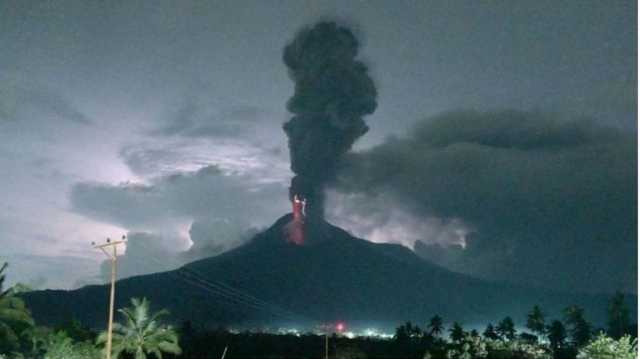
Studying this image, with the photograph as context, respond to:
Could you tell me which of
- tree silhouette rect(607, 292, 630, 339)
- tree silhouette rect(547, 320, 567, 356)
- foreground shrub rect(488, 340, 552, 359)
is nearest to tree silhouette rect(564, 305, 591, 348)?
tree silhouette rect(547, 320, 567, 356)

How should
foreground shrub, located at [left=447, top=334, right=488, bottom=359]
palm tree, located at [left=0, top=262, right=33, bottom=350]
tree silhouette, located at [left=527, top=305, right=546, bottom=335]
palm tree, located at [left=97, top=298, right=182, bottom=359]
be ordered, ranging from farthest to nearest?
tree silhouette, located at [left=527, top=305, right=546, bottom=335]
foreground shrub, located at [left=447, top=334, right=488, bottom=359]
palm tree, located at [left=97, top=298, right=182, bottom=359]
palm tree, located at [left=0, top=262, right=33, bottom=350]

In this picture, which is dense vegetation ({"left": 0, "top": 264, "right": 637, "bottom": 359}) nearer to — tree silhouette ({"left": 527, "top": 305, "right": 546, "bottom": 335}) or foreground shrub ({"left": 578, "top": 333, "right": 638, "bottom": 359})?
tree silhouette ({"left": 527, "top": 305, "right": 546, "bottom": 335})

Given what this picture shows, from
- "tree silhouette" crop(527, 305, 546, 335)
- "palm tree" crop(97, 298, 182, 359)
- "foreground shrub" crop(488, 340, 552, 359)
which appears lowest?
"foreground shrub" crop(488, 340, 552, 359)

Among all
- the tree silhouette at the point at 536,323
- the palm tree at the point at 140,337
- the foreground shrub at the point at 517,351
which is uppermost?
the tree silhouette at the point at 536,323

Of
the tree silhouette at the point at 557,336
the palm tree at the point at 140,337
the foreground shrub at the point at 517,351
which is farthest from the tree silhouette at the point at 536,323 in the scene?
the palm tree at the point at 140,337

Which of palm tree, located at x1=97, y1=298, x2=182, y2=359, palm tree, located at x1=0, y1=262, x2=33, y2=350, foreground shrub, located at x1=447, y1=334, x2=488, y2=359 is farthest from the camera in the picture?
foreground shrub, located at x1=447, y1=334, x2=488, y2=359

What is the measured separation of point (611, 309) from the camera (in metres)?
156

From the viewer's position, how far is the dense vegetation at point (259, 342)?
72750 mm

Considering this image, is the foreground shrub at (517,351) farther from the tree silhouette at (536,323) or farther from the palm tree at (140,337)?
the palm tree at (140,337)

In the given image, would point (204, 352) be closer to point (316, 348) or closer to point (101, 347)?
point (316, 348)

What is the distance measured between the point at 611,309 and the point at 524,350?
128ft

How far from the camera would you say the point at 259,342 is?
149875mm

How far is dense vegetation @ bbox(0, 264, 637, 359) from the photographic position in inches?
2864

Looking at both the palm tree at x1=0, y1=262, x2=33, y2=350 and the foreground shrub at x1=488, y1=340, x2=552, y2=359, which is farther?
the foreground shrub at x1=488, y1=340, x2=552, y2=359
